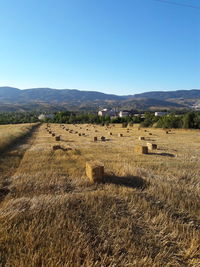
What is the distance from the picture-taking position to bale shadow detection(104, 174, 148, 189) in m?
7.09

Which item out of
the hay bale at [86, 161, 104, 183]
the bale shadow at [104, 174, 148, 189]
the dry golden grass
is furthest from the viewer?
the hay bale at [86, 161, 104, 183]

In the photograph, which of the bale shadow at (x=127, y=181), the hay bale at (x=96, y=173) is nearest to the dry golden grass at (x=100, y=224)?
the bale shadow at (x=127, y=181)

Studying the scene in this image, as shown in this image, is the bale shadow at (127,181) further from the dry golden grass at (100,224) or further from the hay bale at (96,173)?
the hay bale at (96,173)

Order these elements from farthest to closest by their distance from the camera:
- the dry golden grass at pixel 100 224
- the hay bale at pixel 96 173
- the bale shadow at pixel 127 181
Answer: the hay bale at pixel 96 173 < the bale shadow at pixel 127 181 < the dry golden grass at pixel 100 224

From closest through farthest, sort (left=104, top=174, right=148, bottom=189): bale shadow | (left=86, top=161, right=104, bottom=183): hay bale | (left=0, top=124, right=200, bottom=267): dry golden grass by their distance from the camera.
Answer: (left=0, top=124, right=200, bottom=267): dry golden grass, (left=104, top=174, right=148, bottom=189): bale shadow, (left=86, top=161, right=104, bottom=183): hay bale

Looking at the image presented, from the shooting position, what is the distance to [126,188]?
6.44 m

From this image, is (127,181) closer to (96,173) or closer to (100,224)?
(96,173)

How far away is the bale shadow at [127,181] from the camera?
279 inches

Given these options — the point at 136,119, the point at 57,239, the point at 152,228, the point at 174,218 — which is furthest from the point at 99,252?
the point at 136,119

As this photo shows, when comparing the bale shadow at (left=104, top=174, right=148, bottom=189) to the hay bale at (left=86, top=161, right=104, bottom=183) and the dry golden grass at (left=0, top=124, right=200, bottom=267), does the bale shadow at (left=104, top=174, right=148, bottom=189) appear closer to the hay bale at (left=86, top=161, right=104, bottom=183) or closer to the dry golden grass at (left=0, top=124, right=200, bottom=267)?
the dry golden grass at (left=0, top=124, right=200, bottom=267)

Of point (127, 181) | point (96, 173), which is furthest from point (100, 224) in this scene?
point (127, 181)

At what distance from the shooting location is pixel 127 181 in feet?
24.4

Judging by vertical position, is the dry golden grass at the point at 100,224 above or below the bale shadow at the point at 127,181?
above

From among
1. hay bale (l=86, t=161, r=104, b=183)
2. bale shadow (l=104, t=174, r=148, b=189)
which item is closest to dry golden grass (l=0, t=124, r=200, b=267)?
bale shadow (l=104, t=174, r=148, b=189)
